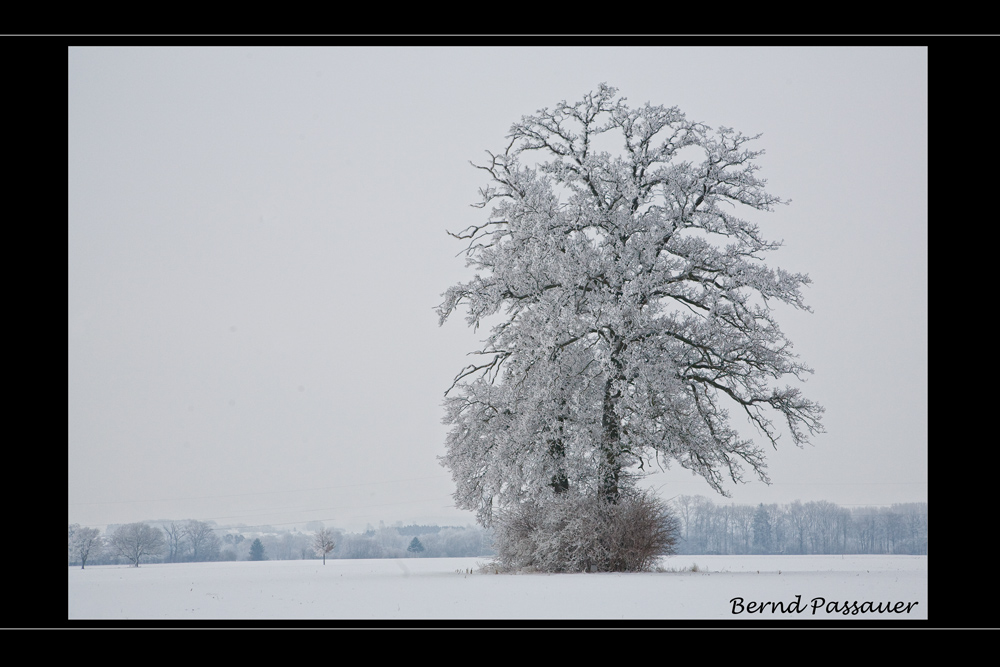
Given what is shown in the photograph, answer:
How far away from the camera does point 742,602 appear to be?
14.2 meters

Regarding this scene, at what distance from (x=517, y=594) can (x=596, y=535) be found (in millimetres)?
4477

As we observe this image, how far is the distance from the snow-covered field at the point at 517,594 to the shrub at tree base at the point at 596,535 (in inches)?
36.0

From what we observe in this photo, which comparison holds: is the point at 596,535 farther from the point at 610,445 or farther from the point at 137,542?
the point at 137,542

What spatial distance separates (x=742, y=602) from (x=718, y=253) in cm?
969

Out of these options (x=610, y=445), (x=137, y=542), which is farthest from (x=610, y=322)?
(x=137, y=542)

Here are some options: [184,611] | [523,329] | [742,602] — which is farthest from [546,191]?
[184,611]

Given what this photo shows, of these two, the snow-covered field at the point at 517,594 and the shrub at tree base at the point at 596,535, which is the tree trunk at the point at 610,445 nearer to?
the shrub at tree base at the point at 596,535

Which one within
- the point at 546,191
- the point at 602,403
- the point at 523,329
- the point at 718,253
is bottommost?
the point at 602,403

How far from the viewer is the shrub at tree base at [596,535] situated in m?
19.2

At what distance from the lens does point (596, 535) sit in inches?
755
